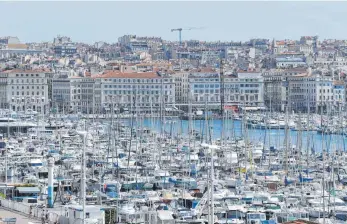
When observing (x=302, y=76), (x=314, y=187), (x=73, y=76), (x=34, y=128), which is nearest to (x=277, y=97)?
(x=302, y=76)

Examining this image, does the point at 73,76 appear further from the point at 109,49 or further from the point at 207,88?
the point at 109,49

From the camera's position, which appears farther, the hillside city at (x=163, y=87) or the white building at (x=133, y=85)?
the white building at (x=133, y=85)

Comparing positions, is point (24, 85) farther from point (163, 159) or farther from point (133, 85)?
point (163, 159)

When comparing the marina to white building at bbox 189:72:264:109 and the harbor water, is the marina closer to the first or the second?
the harbor water

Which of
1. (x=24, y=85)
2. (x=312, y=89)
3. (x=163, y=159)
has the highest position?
(x=163, y=159)

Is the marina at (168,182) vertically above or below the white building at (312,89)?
above

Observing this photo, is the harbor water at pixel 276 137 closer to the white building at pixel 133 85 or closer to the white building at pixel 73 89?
the white building at pixel 133 85

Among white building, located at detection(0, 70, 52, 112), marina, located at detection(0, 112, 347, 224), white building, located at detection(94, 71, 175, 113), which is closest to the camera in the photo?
marina, located at detection(0, 112, 347, 224)

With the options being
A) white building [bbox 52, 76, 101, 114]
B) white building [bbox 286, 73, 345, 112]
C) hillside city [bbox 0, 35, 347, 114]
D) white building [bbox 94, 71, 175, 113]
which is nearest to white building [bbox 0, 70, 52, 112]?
hillside city [bbox 0, 35, 347, 114]

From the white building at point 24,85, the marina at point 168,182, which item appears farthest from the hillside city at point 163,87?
the marina at point 168,182

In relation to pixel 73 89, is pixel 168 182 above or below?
above

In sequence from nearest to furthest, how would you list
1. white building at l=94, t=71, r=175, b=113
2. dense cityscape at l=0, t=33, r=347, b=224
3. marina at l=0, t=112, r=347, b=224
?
marina at l=0, t=112, r=347, b=224
dense cityscape at l=0, t=33, r=347, b=224
white building at l=94, t=71, r=175, b=113

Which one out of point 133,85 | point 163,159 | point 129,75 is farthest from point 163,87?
point 163,159
